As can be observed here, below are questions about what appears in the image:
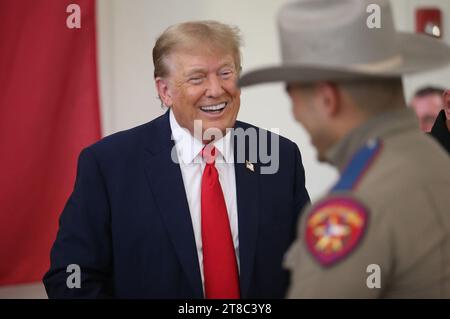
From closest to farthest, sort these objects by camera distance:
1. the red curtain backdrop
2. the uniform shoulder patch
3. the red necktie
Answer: the uniform shoulder patch
the red necktie
the red curtain backdrop

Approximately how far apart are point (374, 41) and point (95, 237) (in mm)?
912

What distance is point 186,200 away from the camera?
1.79 meters

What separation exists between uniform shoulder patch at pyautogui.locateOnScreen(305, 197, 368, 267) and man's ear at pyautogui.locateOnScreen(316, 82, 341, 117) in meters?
0.15

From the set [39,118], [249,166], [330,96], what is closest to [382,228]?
[330,96]

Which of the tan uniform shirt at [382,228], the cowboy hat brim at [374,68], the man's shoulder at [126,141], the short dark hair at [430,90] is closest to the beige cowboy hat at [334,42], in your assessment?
the cowboy hat brim at [374,68]

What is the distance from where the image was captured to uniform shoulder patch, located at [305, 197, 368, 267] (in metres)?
1.05

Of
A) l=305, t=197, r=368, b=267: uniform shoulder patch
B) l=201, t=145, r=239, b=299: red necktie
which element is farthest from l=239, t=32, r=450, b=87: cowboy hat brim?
l=201, t=145, r=239, b=299: red necktie

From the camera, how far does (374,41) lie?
119cm

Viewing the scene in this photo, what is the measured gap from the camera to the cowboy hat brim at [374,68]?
110 centimetres

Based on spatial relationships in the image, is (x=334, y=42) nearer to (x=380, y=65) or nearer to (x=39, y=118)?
(x=380, y=65)

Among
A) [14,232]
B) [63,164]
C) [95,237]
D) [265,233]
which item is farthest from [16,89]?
[265,233]

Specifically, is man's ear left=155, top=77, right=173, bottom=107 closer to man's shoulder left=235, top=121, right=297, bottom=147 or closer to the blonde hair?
the blonde hair

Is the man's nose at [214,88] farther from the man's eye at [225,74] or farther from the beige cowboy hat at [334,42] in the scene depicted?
the beige cowboy hat at [334,42]
